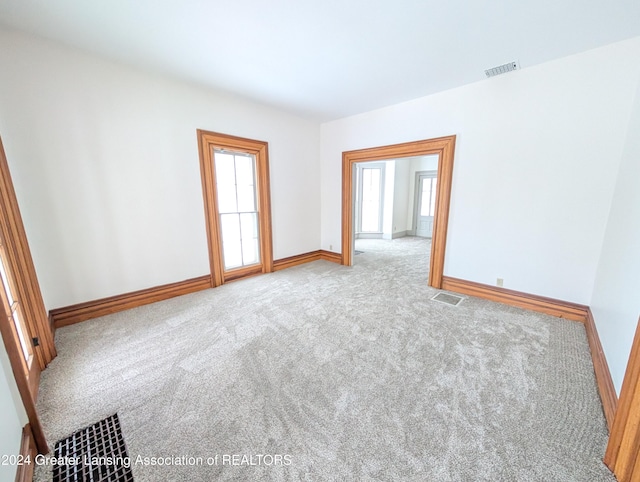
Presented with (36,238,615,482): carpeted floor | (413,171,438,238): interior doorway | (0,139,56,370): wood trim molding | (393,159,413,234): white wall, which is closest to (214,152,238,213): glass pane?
(36,238,615,482): carpeted floor

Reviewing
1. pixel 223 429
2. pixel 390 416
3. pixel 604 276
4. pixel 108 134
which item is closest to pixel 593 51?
pixel 604 276

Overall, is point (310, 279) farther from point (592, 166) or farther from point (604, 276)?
point (592, 166)

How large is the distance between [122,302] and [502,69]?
501 centimetres

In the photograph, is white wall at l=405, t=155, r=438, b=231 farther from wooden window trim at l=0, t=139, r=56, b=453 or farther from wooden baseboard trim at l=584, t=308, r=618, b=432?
wooden window trim at l=0, t=139, r=56, b=453

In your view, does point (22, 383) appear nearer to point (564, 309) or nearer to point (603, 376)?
point (603, 376)

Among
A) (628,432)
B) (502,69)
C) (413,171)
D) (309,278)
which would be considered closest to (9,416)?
(628,432)

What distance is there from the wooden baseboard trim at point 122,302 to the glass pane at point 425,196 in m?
6.65

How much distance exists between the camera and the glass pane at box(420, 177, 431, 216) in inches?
299

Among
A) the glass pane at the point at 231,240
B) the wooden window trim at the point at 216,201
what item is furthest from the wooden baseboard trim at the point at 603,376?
the glass pane at the point at 231,240

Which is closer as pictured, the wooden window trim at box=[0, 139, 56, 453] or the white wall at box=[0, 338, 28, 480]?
the white wall at box=[0, 338, 28, 480]

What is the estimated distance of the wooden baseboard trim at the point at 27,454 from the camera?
1104 millimetres

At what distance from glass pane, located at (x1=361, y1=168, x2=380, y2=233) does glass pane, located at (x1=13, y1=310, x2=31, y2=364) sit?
7005 millimetres

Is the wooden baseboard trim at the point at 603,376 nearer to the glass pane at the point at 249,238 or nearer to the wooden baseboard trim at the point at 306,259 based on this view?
the wooden baseboard trim at the point at 306,259

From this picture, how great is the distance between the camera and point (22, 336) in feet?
5.84
